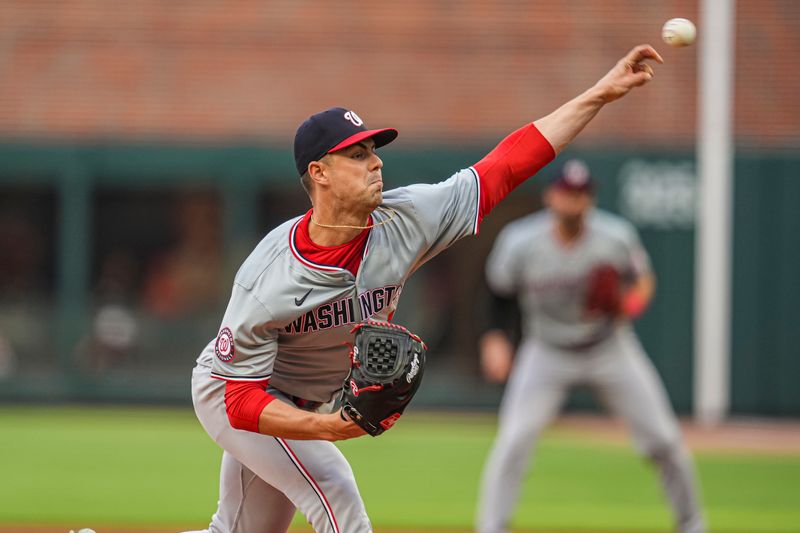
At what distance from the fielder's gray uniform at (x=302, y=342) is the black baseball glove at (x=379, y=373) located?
37 centimetres

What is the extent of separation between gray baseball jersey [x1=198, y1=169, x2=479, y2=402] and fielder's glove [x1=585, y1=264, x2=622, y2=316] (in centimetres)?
256

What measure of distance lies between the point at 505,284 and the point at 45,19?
9267 millimetres

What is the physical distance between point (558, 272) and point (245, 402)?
10.8 feet

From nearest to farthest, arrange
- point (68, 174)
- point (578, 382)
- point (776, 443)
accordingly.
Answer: point (578, 382) < point (776, 443) < point (68, 174)

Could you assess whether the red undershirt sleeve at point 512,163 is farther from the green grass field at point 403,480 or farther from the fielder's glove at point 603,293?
the green grass field at point 403,480

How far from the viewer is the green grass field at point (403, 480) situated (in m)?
7.80

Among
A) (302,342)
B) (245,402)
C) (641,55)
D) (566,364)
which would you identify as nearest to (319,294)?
(302,342)

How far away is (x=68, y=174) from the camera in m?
13.8

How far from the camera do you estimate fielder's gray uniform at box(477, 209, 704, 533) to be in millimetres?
6676

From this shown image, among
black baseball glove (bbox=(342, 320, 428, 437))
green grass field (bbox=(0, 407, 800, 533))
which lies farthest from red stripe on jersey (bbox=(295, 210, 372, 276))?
green grass field (bbox=(0, 407, 800, 533))

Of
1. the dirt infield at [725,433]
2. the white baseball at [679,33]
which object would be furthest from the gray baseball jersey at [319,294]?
the dirt infield at [725,433]

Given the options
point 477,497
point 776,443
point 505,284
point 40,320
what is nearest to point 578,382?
point 505,284

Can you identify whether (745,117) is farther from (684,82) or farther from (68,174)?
(68,174)

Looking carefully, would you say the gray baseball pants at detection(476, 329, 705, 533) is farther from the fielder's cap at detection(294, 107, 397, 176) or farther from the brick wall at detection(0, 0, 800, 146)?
the brick wall at detection(0, 0, 800, 146)
